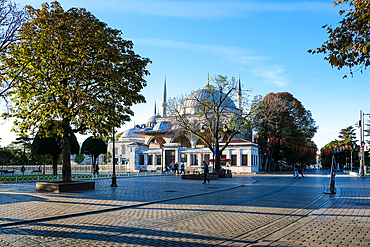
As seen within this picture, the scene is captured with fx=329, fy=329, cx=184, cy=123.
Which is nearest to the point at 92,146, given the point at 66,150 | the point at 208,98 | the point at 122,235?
the point at 208,98

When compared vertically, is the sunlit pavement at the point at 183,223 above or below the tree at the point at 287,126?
below

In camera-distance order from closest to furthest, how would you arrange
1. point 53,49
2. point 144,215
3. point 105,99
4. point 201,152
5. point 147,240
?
1. point 147,240
2. point 144,215
3. point 53,49
4. point 105,99
5. point 201,152

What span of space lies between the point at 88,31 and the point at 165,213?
9992 mm

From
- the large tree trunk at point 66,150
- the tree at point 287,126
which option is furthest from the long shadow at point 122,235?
the tree at point 287,126

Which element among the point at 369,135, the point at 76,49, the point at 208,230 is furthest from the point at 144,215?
the point at 369,135

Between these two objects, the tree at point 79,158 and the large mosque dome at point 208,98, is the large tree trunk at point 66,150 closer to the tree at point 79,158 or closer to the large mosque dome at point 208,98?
the large mosque dome at point 208,98

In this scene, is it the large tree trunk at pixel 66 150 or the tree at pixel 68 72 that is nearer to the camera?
the tree at pixel 68 72

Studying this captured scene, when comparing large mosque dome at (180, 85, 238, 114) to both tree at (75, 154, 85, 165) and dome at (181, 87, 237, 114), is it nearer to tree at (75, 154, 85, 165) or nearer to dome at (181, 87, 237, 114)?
dome at (181, 87, 237, 114)

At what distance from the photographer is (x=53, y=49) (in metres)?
15.7

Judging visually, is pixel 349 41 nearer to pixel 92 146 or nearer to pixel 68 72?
pixel 68 72

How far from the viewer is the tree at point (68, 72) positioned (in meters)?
15.4

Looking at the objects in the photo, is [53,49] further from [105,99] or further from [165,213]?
[165,213]

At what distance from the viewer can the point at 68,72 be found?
15758 millimetres

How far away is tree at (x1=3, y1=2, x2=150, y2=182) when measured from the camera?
50.4ft
